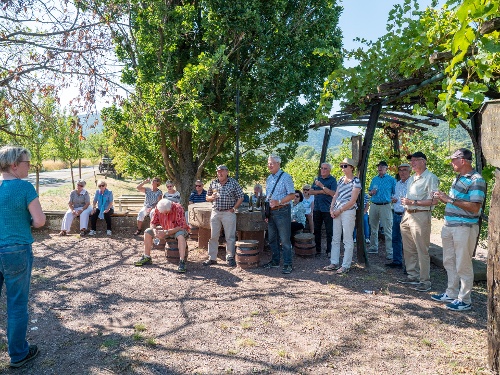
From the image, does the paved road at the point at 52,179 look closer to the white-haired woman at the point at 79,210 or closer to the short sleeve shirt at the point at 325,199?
the white-haired woman at the point at 79,210

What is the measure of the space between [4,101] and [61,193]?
16.4 m

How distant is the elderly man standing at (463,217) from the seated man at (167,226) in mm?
4154

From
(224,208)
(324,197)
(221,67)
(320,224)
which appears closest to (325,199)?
(324,197)

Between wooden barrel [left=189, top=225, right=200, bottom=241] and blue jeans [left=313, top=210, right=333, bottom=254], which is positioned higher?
blue jeans [left=313, top=210, right=333, bottom=254]

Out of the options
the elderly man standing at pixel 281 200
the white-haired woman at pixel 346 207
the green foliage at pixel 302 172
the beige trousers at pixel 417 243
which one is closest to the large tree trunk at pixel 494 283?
the beige trousers at pixel 417 243

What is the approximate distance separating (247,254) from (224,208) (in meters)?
0.91

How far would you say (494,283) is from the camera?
3.42 meters

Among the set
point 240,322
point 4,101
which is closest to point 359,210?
point 240,322

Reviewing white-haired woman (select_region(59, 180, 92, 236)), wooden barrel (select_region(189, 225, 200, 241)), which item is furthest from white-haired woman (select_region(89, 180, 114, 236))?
wooden barrel (select_region(189, 225, 200, 241))

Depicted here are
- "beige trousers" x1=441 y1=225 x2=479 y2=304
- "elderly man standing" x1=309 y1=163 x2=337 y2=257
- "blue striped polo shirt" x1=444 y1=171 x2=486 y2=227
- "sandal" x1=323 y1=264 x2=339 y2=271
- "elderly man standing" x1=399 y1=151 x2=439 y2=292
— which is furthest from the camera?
"elderly man standing" x1=309 y1=163 x2=337 y2=257

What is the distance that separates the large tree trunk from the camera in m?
3.36

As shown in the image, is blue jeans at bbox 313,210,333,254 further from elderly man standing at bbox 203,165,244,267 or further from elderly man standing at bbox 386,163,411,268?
elderly man standing at bbox 203,165,244,267

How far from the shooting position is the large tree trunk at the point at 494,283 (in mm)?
3363

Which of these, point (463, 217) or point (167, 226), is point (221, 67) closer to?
point (167, 226)
